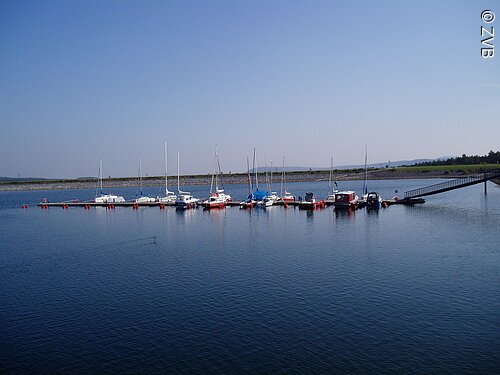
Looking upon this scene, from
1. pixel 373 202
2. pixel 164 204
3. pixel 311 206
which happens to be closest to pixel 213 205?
pixel 164 204

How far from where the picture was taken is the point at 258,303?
25.2 m

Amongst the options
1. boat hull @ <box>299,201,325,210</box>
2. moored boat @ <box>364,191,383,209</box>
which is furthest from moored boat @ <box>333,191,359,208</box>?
boat hull @ <box>299,201,325,210</box>

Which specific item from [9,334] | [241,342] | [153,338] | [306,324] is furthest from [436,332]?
[9,334]

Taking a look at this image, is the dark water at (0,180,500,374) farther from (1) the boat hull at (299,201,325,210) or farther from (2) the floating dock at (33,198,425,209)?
(2) the floating dock at (33,198,425,209)

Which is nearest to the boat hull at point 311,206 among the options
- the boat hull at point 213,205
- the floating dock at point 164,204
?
the floating dock at point 164,204

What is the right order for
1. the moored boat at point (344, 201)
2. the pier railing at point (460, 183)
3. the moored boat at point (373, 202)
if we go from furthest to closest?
the moored boat at point (344, 201) < the moored boat at point (373, 202) < the pier railing at point (460, 183)

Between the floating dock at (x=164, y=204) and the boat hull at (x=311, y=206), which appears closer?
the boat hull at (x=311, y=206)

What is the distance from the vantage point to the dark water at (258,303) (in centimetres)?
1848

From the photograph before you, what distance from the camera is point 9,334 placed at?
22.2 metres

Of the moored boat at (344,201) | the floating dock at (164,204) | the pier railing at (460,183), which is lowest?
the floating dock at (164,204)

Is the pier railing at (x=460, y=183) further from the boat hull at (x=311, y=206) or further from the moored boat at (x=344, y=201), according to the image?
the boat hull at (x=311, y=206)

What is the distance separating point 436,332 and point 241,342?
8960 millimetres

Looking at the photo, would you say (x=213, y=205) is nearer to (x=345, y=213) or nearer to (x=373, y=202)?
(x=345, y=213)

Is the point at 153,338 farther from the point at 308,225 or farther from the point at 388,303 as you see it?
the point at 308,225
